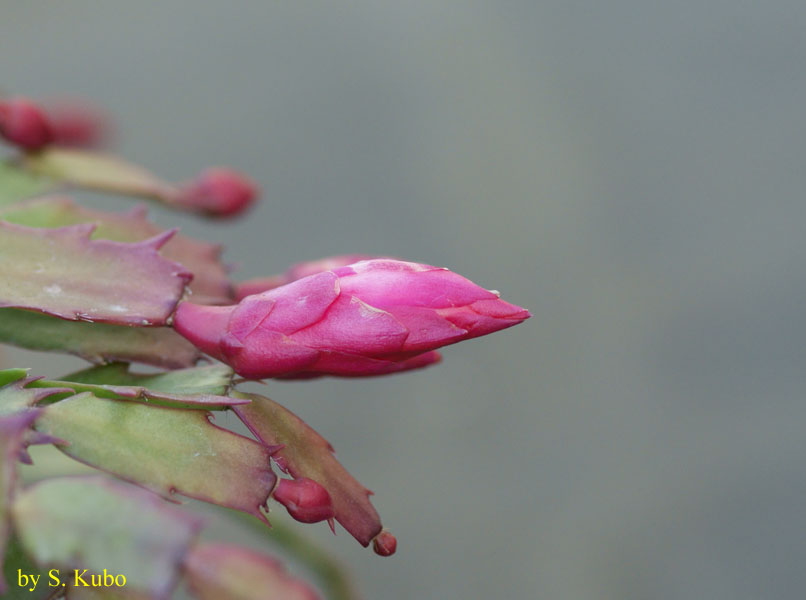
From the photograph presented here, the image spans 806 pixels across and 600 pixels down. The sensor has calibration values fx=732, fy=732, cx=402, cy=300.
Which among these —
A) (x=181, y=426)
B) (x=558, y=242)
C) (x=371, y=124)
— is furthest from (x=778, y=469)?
(x=181, y=426)

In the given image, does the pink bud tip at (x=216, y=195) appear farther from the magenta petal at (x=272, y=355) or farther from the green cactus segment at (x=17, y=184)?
the magenta petal at (x=272, y=355)

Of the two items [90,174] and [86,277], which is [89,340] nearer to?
[86,277]

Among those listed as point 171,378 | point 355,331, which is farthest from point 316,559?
point 355,331

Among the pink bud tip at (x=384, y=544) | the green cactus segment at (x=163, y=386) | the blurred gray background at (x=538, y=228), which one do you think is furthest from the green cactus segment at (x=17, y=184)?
the blurred gray background at (x=538, y=228)

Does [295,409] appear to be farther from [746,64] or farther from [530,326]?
[746,64]

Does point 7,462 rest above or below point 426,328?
below

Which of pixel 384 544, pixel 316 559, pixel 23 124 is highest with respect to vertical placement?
pixel 23 124

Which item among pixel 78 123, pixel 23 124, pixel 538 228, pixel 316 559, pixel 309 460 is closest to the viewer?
pixel 309 460

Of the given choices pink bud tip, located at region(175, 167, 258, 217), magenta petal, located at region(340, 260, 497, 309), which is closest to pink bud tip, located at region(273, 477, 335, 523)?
magenta petal, located at region(340, 260, 497, 309)
